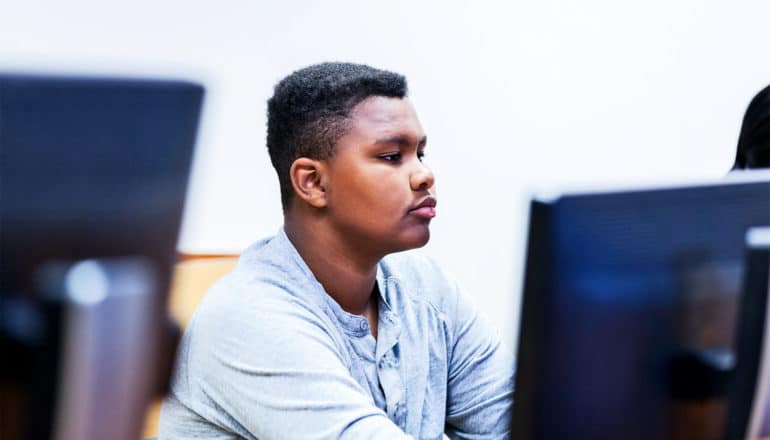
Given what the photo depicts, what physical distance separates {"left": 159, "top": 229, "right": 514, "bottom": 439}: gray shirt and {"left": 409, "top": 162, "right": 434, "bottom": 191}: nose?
163 millimetres

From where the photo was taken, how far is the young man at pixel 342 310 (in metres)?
1.15

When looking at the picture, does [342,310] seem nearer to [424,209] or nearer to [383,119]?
[424,209]

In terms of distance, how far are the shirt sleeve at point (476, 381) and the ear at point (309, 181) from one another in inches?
10.7

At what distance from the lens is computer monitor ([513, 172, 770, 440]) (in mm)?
790

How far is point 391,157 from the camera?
141 cm

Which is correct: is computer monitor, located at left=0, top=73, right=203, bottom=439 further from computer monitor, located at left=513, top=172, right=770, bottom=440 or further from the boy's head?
the boy's head

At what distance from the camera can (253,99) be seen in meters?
2.37

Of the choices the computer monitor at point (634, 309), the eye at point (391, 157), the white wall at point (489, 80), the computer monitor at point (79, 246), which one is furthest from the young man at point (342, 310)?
the white wall at point (489, 80)

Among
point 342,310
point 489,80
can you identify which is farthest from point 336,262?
point 489,80

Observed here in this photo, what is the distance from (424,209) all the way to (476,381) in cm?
28

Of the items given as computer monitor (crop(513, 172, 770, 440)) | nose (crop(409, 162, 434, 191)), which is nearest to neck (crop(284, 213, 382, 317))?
nose (crop(409, 162, 434, 191))

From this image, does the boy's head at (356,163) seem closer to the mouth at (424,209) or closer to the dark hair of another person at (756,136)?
the mouth at (424,209)

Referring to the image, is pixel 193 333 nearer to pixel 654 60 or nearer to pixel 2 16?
pixel 2 16

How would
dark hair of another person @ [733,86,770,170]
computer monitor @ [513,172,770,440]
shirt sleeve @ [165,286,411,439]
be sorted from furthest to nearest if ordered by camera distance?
dark hair of another person @ [733,86,770,170], shirt sleeve @ [165,286,411,439], computer monitor @ [513,172,770,440]
